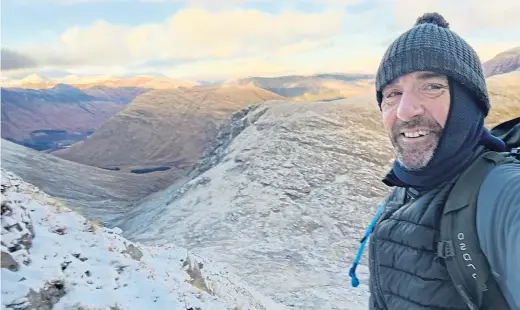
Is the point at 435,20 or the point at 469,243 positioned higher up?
the point at 435,20

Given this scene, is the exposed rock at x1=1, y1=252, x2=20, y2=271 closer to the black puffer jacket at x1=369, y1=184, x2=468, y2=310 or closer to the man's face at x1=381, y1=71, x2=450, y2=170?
the black puffer jacket at x1=369, y1=184, x2=468, y2=310

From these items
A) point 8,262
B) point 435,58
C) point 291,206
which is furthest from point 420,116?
point 291,206

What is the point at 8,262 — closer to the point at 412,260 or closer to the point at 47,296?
the point at 47,296

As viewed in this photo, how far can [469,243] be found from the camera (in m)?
2.23

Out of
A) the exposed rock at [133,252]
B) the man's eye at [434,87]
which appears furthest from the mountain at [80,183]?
the man's eye at [434,87]

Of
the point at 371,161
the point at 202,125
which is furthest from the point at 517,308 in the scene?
the point at 202,125

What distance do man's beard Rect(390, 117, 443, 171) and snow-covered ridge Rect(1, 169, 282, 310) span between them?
3.59 metres

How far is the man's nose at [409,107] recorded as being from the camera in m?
2.66

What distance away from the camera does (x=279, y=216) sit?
67.7 feet

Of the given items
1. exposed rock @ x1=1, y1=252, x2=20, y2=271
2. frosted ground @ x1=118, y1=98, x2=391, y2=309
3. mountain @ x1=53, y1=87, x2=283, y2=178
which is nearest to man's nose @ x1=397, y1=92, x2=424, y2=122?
exposed rock @ x1=1, y1=252, x2=20, y2=271

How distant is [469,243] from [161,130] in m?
101

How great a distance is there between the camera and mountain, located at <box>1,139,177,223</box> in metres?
38.7

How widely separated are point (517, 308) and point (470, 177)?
61cm

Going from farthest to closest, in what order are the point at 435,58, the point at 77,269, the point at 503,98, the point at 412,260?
1. the point at 503,98
2. the point at 77,269
3. the point at 435,58
4. the point at 412,260
